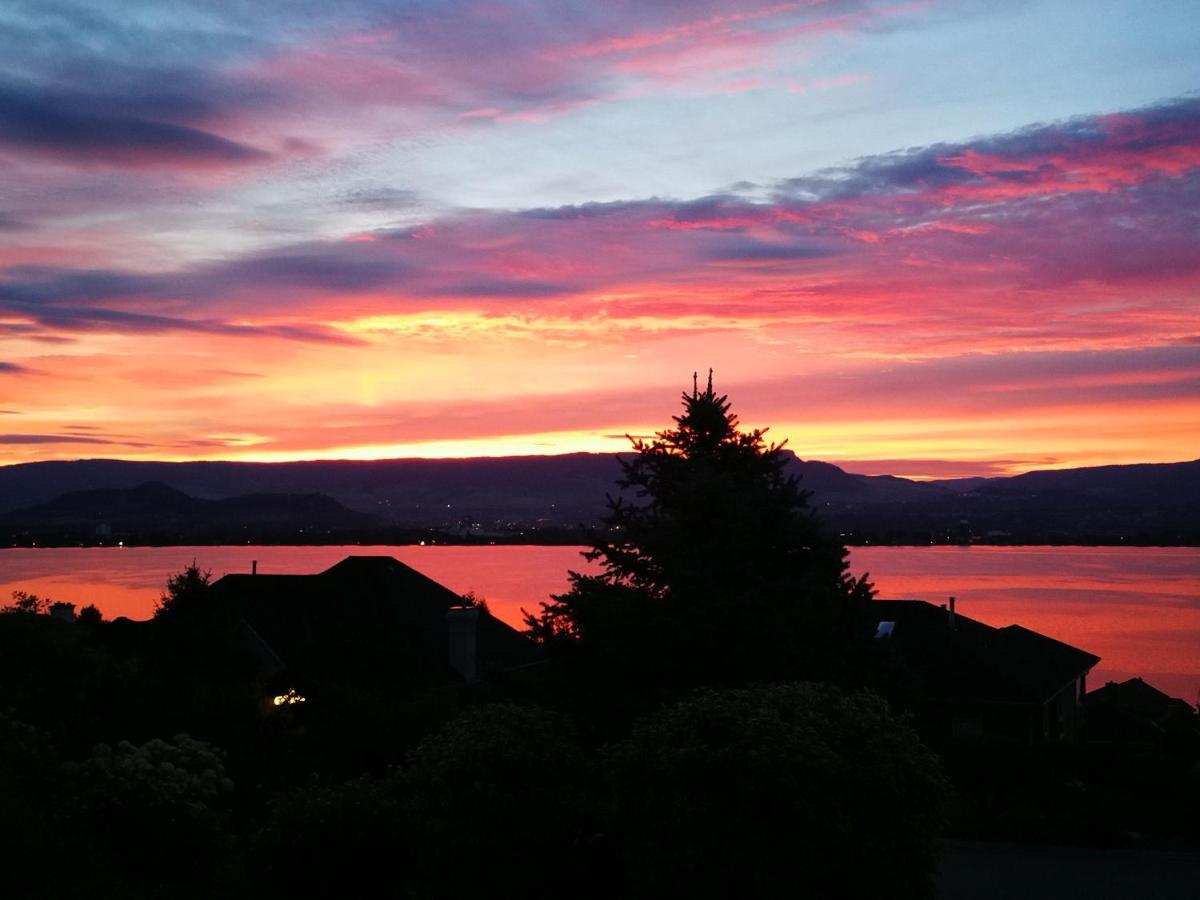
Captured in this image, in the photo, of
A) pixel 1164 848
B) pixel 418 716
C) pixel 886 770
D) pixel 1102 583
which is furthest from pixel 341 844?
pixel 1102 583

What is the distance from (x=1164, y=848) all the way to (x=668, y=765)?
13.8 metres

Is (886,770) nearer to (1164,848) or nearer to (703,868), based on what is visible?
(703,868)

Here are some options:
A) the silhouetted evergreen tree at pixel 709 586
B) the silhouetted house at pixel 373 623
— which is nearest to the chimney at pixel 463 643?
the silhouetted house at pixel 373 623

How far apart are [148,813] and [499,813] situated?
13.2 feet

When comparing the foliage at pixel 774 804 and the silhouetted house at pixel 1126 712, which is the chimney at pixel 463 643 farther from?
the foliage at pixel 774 804

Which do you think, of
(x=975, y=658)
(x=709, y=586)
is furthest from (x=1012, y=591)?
(x=709, y=586)

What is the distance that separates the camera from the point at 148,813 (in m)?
12.6

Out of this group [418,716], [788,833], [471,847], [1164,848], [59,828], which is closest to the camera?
[788,833]

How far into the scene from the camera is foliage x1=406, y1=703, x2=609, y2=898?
10742mm

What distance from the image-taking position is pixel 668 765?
9773 millimetres

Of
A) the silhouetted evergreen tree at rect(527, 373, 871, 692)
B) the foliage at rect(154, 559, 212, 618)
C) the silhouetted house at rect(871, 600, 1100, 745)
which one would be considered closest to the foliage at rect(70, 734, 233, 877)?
the silhouetted evergreen tree at rect(527, 373, 871, 692)

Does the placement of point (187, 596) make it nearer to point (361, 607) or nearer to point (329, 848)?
point (361, 607)

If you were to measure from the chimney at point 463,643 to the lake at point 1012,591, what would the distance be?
1760 cm

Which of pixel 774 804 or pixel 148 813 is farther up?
pixel 774 804
